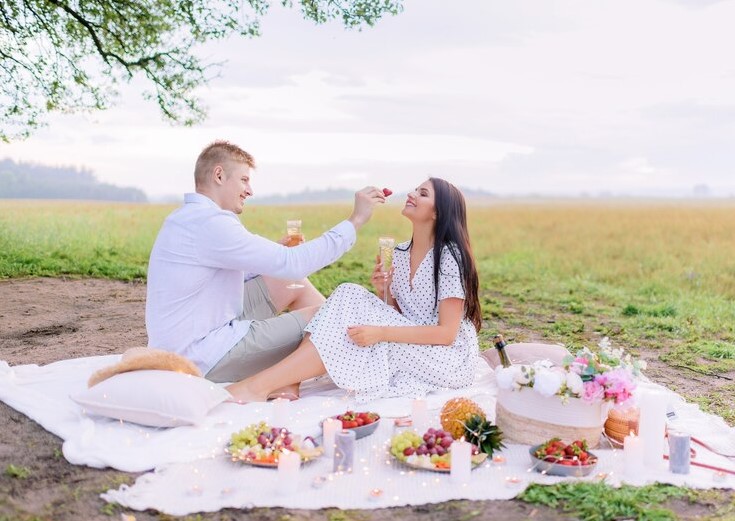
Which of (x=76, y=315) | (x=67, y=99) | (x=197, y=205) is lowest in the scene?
(x=76, y=315)

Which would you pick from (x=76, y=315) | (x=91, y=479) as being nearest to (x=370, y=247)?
(x=76, y=315)

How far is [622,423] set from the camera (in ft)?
14.3

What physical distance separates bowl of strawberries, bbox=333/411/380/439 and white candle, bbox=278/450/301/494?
25.8 inches

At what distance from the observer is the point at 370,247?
16.1 meters

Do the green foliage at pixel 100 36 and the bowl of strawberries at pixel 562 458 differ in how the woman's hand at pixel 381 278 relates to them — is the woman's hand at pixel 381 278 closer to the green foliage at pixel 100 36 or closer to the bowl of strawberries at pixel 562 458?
the bowl of strawberries at pixel 562 458

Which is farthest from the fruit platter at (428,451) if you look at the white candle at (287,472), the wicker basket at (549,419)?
the white candle at (287,472)

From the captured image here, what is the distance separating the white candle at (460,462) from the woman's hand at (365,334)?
127 centimetres

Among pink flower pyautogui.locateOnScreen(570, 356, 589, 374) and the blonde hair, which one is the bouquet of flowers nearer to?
pink flower pyautogui.locateOnScreen(570, 356, 589, 374)

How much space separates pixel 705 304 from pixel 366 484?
314 inches

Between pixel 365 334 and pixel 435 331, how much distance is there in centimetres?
45

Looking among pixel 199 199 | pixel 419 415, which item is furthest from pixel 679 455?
pixel 199 199

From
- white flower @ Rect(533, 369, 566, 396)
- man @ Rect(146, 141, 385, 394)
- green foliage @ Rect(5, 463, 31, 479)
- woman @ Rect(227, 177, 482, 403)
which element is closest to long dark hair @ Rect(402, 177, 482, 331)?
woman @ Rect(227, 177, 482, 403)

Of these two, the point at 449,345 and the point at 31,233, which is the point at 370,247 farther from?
the point at 449,345

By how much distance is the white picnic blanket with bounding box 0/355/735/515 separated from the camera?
356cm
